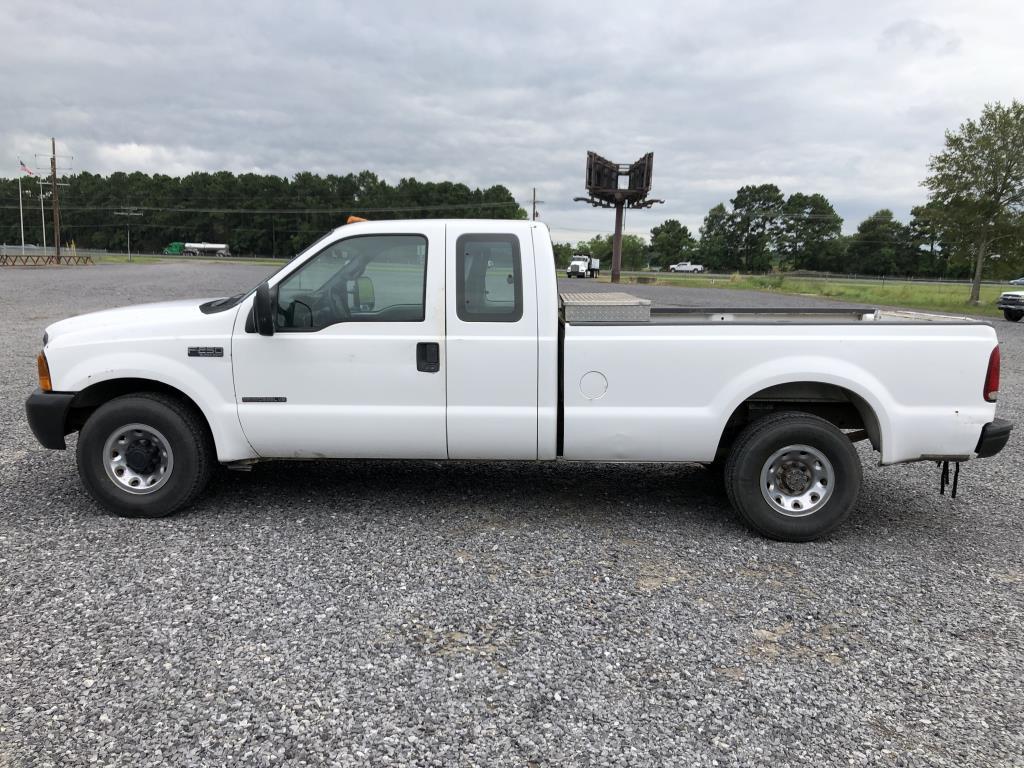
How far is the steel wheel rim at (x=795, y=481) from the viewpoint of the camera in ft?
15.4

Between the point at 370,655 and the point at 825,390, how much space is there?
10.7 ft

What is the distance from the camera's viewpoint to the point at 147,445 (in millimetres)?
4820

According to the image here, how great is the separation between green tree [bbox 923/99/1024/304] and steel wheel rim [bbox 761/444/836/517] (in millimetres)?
30375

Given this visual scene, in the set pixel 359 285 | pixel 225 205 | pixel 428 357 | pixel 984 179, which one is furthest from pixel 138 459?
pixel 225 205

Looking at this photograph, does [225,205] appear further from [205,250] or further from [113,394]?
[113,394]

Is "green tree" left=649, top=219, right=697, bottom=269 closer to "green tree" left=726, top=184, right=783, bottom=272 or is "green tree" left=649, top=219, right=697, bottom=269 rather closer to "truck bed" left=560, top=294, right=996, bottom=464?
"green tree" left=726, top=184, right=783, bottom=272

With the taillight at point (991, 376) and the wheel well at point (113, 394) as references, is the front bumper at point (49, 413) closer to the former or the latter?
the wheel well at point (113, 394)

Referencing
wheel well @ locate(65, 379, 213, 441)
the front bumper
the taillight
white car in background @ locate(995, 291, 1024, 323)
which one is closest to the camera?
the taillight

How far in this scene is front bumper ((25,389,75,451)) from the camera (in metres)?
4.77

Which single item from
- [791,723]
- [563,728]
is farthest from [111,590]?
[791,723]

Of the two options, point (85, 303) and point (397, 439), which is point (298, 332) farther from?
point (85, 303)

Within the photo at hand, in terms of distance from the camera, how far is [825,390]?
4812mm

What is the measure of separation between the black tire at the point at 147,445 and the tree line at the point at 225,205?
125184 mm

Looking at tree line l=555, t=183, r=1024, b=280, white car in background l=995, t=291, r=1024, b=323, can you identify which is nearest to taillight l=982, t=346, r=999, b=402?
white car in background l=995, t=291, r=1024, b=323
